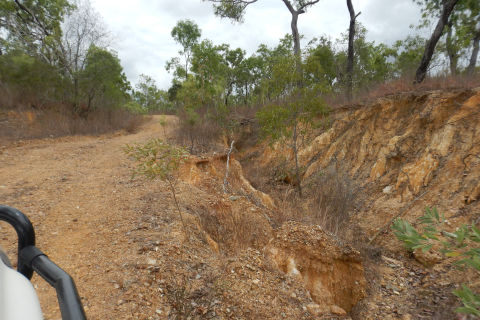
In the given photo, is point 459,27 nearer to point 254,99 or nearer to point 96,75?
point 254,99

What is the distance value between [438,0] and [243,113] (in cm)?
976

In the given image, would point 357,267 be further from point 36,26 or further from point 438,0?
point 36,26

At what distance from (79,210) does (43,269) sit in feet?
11.3

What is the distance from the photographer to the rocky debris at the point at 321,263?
3.29 meters

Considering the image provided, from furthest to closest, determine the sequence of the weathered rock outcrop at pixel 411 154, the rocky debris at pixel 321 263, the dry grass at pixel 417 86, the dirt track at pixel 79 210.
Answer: the dry grass at pixel 417 86 < the weathered rock outcrop at pixel 411 154 < the rocky debris at pixel 321 263 < the dirt track at pixel 79 210

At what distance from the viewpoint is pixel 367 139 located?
716 cm

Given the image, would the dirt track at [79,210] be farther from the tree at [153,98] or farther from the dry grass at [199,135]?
the tree at [153,98]

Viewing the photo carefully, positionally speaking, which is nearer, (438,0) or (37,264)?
(37,264)

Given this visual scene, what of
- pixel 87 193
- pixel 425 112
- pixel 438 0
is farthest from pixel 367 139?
pixel 438 0

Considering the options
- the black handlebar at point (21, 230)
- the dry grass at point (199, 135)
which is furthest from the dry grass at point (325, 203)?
the black handlebar at point (21, 230)

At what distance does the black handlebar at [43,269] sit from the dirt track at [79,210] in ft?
4.92

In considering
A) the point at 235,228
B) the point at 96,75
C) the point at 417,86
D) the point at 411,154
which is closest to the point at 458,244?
the point at 235,228

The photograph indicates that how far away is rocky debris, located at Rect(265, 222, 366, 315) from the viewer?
10.8ft

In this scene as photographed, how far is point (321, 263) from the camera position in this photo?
3383mm
